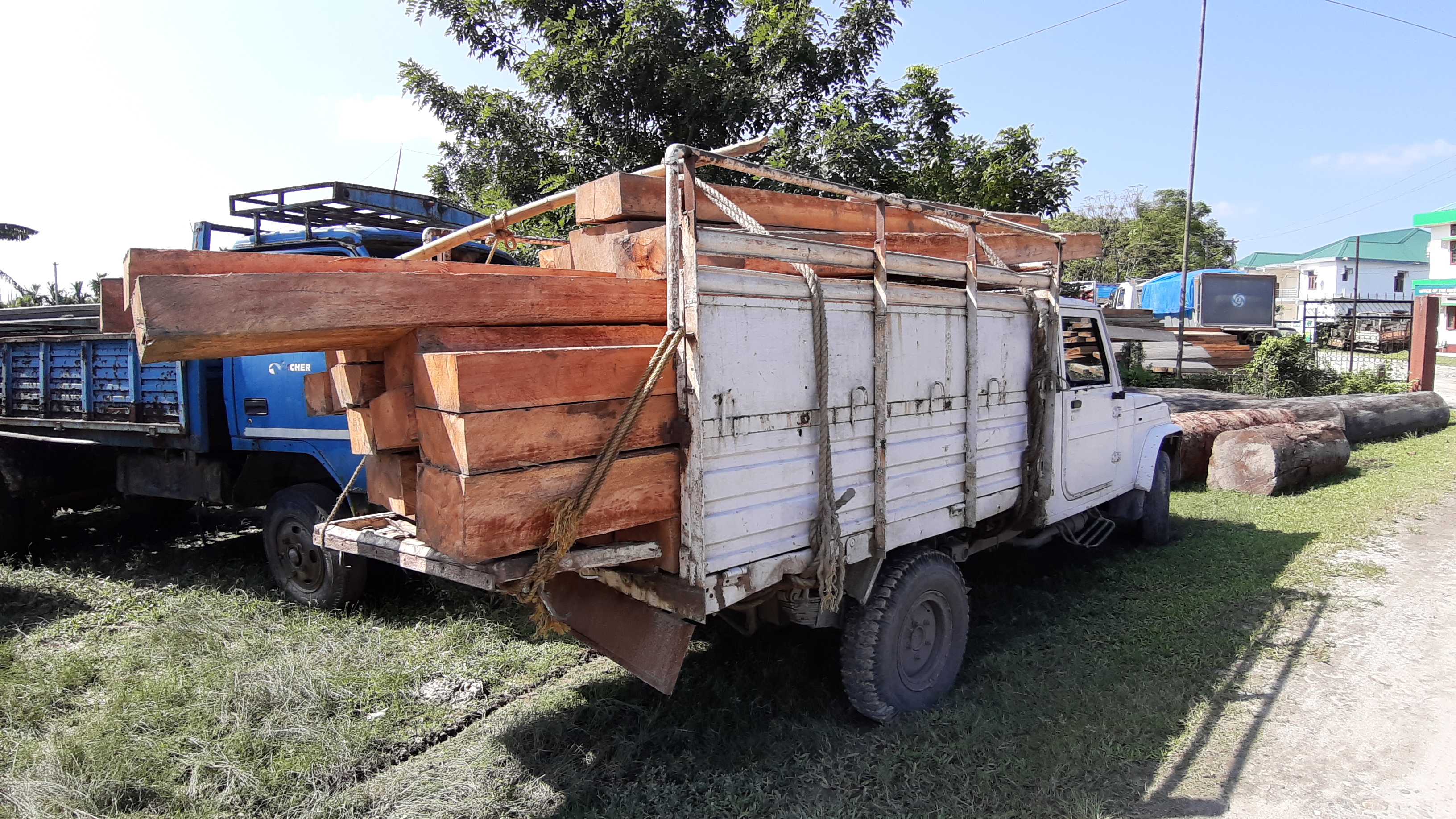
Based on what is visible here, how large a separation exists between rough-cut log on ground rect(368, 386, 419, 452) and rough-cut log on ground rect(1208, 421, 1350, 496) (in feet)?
26.5

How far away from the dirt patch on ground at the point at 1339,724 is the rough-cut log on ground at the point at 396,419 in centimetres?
284

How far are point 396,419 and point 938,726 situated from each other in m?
2.54

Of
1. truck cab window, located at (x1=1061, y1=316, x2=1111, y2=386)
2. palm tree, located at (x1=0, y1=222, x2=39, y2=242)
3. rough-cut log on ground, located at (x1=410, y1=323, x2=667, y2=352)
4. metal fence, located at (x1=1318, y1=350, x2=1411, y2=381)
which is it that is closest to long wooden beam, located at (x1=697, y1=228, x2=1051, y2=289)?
rough-cut log on ground, located at (x1=410, y1=323, x2=667, y2=352)

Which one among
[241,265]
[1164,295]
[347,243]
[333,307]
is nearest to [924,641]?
[333,307]

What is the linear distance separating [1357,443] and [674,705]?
1138 centimetres

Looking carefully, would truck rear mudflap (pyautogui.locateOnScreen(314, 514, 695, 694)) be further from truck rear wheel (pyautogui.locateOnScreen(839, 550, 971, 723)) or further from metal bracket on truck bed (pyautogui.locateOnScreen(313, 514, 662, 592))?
truck rear wheel (pyautogui.locateOnScreen(839, 550, 971, 723))

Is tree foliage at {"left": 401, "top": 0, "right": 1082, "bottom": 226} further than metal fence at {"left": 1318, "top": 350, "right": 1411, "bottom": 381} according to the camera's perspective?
No

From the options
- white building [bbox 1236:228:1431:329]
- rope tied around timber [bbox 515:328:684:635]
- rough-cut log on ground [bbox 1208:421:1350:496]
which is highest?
white building [bbox 1236:228:1431:329]

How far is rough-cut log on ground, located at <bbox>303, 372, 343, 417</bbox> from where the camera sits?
9.23 feet

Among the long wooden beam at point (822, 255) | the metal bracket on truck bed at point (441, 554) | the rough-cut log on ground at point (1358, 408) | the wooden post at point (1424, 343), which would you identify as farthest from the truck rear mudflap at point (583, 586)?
the wooden post at point (1424, 343)

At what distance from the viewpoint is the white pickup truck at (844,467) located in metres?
2.68

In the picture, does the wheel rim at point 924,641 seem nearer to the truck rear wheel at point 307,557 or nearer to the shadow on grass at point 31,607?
the truck rear wheel at point 307,557

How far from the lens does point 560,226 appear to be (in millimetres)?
9000

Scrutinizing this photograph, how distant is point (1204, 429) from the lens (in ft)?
28.3
